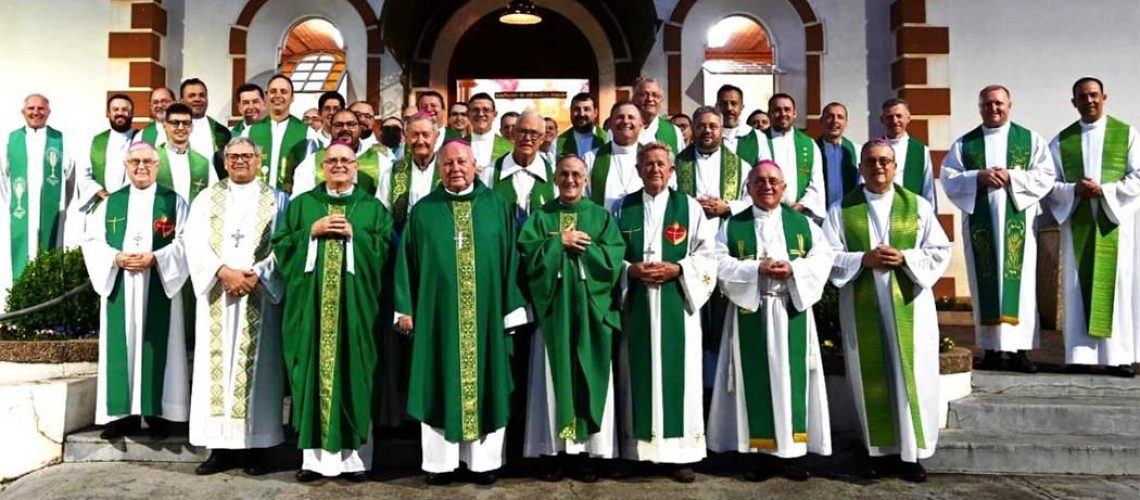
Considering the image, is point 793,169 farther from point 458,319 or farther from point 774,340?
point 458,319

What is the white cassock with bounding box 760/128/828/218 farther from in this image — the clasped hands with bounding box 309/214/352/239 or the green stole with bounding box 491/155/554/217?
the clasped hands with bounding box 309/214/352/239

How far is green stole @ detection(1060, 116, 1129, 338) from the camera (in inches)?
205

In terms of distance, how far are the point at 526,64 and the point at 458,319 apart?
575cm

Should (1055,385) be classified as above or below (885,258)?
below

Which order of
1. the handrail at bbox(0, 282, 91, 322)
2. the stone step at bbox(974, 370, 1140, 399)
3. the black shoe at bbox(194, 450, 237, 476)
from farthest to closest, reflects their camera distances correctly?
the stone step at bbox(974, 370, 1140, 399), the handrail at bbox(0, 282, 91, 322), the black shoe at bbox(194, 450, 237, 476)

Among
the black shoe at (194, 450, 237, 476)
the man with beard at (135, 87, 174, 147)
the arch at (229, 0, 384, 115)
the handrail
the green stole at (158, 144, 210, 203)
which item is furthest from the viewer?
the arch at (229, 0, 384, 115)

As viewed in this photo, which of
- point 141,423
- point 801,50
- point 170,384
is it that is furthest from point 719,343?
point 801,50

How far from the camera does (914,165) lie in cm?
579

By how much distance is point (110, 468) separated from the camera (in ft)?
14.6

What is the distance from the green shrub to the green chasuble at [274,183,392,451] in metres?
1.86

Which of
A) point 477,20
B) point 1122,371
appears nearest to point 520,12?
point 477,20

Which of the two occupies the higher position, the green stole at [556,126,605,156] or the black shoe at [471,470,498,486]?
the green stole at [556,126,605,156]

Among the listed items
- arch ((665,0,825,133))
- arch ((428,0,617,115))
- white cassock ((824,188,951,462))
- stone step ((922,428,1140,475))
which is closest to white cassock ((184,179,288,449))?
white cassock ((824,188,951,462))

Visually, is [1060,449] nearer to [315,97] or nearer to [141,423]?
[141,423]
